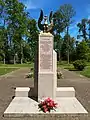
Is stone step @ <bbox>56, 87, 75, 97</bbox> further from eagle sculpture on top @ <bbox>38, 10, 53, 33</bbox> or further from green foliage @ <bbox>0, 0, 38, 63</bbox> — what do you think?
green foliage @ <bbox>0, 0, 38, 63</bbox>

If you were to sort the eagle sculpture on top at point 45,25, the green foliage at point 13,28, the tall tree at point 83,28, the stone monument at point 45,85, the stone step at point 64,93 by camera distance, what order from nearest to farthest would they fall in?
1. the stone monument at point 45,85
2. the eagle sculpture on top at point 45,25
3. the stone step at point 64,93
4. the green foliage at point 13,28
5. the tall tree at point 83,28

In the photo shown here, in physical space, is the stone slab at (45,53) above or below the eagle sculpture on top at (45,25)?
below

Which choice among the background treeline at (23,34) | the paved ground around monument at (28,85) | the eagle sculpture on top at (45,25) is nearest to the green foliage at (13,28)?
the background treeline at (23,34)

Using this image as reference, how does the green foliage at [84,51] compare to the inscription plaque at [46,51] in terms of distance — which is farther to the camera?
the green foliage at [84,51]

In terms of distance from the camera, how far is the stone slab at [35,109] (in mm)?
8586

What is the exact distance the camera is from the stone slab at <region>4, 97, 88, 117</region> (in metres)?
8.59

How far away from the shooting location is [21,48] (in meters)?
76.2

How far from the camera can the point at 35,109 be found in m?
9.09

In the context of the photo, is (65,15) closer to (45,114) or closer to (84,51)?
(84,51)

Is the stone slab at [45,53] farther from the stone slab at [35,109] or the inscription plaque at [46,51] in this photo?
the stone slab at [35,109]

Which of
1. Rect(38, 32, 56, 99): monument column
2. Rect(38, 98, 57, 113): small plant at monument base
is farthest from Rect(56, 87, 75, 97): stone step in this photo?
Rect(38, 98, 57, 113): small plant at monument base

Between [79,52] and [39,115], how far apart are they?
6649cm

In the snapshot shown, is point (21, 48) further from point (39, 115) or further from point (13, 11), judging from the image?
point (39, 115)

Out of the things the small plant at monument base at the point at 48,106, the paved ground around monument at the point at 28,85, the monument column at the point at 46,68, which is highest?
the monument column at the point at 46,68
